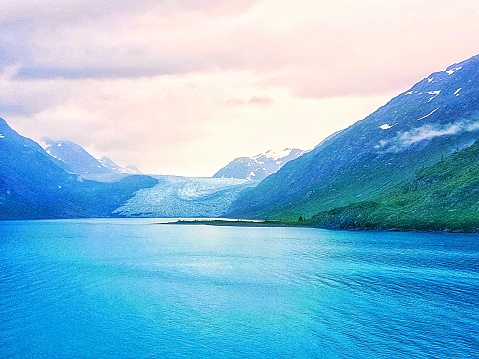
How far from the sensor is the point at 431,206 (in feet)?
517

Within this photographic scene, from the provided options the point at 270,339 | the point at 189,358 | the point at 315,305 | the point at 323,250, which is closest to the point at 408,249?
the point at 323,250

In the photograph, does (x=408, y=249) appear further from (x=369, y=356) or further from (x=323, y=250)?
(x=369, y=356)

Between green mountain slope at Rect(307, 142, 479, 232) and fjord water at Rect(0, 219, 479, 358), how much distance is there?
57918 mm

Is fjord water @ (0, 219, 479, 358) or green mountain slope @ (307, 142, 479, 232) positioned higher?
green mountain slope @ (307, 142, 479, 232)

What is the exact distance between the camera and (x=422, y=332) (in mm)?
39094

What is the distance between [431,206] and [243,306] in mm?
127707

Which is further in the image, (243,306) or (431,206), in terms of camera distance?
(431,206)

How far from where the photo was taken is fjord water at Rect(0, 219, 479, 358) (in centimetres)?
3625

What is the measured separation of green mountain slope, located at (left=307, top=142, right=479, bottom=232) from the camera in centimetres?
14400

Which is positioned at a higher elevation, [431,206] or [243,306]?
[431,206]

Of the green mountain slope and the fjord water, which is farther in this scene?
the green mountain slope

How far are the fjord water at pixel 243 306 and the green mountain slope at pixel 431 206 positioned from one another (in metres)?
57.9

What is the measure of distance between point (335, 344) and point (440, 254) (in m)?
62.4

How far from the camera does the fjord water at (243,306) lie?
119 feet
